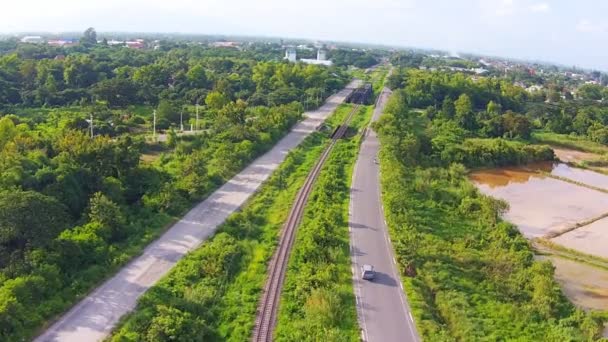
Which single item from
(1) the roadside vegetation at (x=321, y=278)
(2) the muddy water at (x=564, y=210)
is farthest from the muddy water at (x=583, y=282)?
(1) the roadside vegetation at (x=321, y=278)

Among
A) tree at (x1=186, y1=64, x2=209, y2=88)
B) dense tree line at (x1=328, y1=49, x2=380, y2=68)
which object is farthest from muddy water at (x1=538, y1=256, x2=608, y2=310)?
dense tree line at (x1=328, y1=49, x2=380, y2=68)

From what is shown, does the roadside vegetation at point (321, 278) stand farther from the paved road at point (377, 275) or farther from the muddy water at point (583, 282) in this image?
the muddy water at point (583, 282)

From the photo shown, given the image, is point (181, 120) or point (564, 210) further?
point (181, 120)

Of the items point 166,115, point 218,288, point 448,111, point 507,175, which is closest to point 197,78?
point 166,115

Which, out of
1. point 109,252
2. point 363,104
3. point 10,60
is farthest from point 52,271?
point 10,60

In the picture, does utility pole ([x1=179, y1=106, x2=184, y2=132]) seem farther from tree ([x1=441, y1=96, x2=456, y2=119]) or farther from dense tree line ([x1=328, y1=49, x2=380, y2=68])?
dense tree line ([x1=328, y1=49, x2=380, y2=68])

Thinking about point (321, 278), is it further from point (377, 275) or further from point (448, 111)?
point (448, 111)

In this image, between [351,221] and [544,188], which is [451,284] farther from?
[544,188]

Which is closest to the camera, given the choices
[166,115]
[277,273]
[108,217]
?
[277,273]
